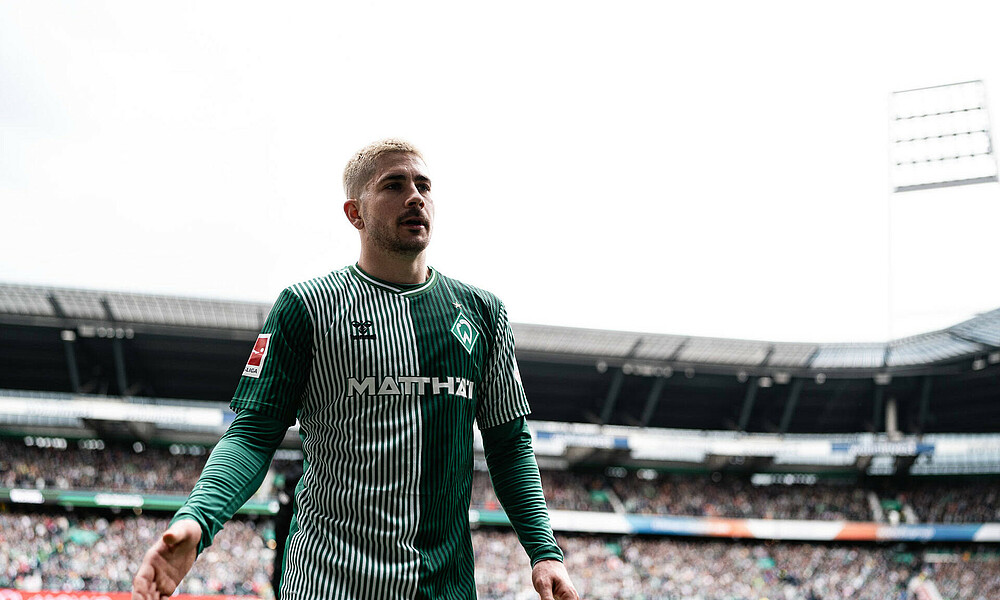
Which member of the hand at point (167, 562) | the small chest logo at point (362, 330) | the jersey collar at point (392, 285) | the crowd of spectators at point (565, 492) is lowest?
the crowd of spectators at point (565, 492)

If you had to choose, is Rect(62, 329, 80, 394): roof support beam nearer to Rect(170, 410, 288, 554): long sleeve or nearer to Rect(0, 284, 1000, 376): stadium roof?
Rect(0, 284, 1000, 376): stadium roof

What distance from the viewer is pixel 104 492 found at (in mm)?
23844

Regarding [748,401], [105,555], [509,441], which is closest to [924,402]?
[748,401]

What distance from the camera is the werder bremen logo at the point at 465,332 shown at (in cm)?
227

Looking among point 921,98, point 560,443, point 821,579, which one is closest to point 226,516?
point 560,443

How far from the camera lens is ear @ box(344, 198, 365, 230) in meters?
2.34

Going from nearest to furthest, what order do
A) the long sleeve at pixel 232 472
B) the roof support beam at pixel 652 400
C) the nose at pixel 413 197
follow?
the long sleeve at pixel 232 472
the nose at pixel 413 197
the roof support beam at pixel 652 400

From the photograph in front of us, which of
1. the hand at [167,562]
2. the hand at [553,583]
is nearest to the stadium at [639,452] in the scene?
the hand at [553,583]

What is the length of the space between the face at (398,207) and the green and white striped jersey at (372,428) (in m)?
0.14

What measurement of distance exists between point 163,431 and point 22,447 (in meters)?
4.42

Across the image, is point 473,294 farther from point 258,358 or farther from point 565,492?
point 565,492

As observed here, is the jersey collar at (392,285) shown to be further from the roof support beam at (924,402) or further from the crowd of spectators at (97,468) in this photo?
the roof support beam at (924,402)

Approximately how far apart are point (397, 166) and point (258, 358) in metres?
0.69

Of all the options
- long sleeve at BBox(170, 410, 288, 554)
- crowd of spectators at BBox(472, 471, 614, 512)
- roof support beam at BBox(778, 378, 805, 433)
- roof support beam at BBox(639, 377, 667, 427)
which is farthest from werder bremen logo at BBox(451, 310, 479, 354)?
roof support beam at BBox(778, 378, 805, 433)
